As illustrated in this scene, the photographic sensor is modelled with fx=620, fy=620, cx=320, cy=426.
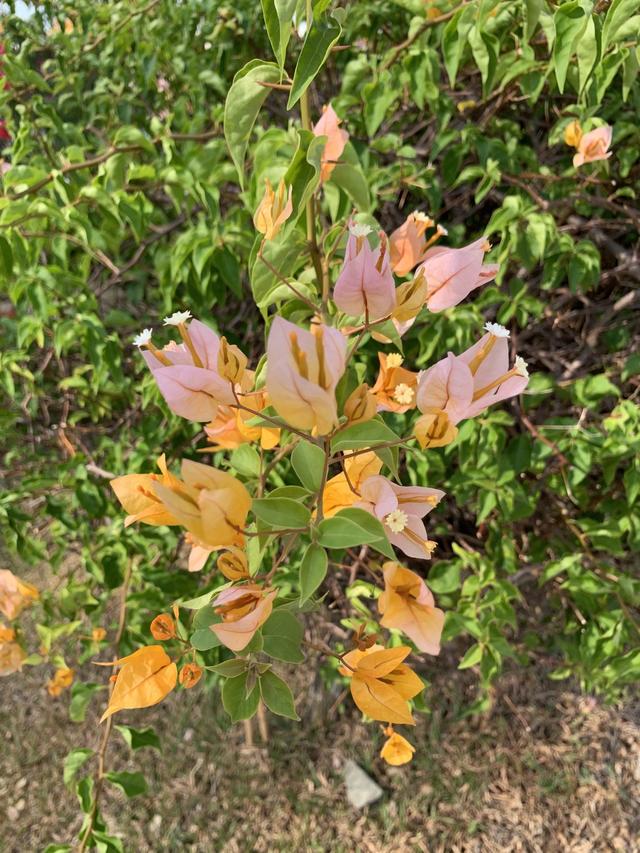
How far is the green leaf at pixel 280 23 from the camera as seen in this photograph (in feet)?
1.43

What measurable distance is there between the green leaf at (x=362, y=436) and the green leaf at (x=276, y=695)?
0.20 meters

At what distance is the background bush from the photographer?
98 cm

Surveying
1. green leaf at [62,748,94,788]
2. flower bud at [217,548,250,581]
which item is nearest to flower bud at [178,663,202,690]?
flower bud at [217,548,250,581]

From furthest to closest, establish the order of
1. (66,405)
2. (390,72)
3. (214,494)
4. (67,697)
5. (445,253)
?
(67,697), (66,405), (390,72), (445,253), (214,494)

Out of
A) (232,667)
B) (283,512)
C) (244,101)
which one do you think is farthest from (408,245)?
(232,667)

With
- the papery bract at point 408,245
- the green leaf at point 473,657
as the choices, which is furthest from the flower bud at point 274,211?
the green leaf at point 473,657

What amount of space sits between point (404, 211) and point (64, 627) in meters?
1.14

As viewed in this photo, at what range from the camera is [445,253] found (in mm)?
518

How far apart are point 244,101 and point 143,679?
479 mm

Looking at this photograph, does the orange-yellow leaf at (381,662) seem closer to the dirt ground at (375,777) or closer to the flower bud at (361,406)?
the flower bud at (361,406)

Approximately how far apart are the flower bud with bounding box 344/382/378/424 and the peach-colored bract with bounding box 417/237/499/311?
4.5 inches

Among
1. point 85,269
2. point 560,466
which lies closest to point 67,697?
point 85,269

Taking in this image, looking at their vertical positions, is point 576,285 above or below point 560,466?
above

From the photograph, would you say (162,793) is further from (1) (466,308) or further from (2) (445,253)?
(2) (445,253)
